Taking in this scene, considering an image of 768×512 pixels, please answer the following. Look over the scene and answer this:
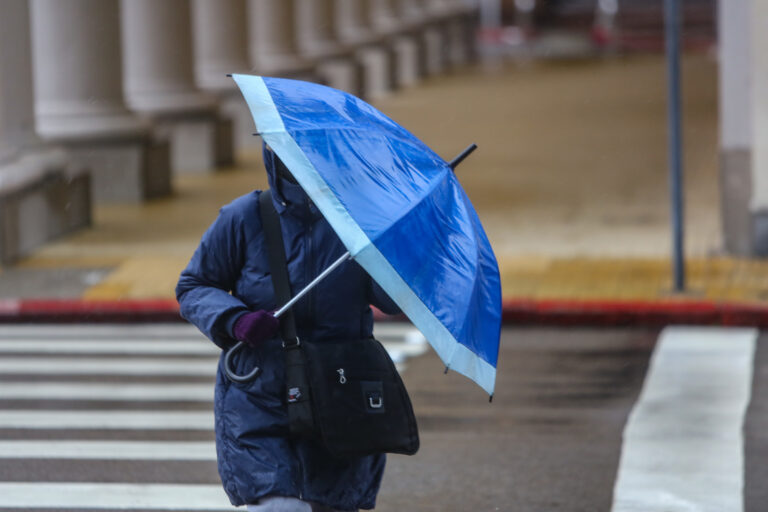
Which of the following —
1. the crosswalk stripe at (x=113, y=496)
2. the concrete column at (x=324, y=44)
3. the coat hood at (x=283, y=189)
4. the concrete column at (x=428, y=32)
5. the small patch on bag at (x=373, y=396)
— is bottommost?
the concrete column at (x=428, y=32)

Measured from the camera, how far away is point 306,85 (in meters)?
4.75

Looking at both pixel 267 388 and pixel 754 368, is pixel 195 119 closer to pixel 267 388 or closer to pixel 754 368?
pixel 754 368

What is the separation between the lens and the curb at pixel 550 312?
37.2ft

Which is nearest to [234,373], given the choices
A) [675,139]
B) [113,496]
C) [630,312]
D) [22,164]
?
Result: [113,496]

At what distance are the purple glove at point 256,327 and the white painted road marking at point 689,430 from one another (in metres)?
2.62

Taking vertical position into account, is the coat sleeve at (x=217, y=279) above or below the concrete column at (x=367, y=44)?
above

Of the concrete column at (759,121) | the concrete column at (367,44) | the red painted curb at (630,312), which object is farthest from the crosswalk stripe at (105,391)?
the concrete column at (367,44)

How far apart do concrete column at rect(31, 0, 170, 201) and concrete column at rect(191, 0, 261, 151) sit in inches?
224

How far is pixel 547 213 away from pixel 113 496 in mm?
Result: 10244

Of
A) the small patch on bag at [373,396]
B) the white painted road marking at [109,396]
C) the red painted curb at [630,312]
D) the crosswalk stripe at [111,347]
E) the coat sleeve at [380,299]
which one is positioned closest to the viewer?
the small patch on bag at [373,396]

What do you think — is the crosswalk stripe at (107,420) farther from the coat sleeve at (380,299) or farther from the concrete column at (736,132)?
the concrete column at (736,132)

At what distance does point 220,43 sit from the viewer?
76.6ft

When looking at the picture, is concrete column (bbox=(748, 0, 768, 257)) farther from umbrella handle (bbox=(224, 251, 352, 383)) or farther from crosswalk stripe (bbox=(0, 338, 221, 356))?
umbrella handle (bbox=(224, 251, 352, 383))

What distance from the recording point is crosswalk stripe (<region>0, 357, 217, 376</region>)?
32.4 feet
